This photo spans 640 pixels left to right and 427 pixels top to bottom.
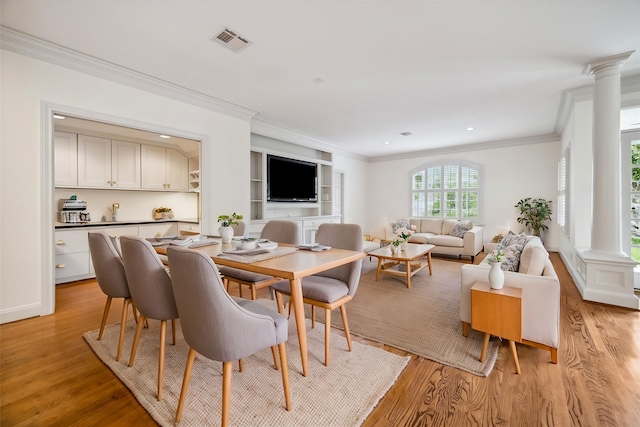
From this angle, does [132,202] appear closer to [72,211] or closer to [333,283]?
[72,211]

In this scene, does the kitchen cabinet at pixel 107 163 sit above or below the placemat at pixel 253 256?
above

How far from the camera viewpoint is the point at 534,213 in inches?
240

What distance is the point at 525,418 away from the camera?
146 centimetres

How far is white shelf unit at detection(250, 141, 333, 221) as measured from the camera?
5047 mm

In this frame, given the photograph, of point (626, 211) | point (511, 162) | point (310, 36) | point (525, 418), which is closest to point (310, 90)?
point (310, 36)

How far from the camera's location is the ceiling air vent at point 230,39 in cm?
243

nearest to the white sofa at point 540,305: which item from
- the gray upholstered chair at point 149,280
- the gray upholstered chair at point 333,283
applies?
the gray upholstered chair at point 333,283

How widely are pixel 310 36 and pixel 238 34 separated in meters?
0.63

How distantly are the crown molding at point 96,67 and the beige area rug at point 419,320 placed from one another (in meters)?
3.16

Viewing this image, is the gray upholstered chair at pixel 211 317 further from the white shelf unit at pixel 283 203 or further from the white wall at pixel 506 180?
the white wall at pixel 506 180

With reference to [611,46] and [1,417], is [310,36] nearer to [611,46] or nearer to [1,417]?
[611,46]

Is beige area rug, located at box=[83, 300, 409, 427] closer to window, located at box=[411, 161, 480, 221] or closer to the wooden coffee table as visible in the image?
the wooden coffee table

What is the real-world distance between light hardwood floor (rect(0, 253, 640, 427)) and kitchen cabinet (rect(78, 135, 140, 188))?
9.07 ft

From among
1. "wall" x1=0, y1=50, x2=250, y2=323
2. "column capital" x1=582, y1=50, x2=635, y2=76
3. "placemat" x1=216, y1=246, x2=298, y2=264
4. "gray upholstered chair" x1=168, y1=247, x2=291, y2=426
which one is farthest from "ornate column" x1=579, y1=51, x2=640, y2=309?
"wall" x1=0, y1=50, x2=250, y2=323
